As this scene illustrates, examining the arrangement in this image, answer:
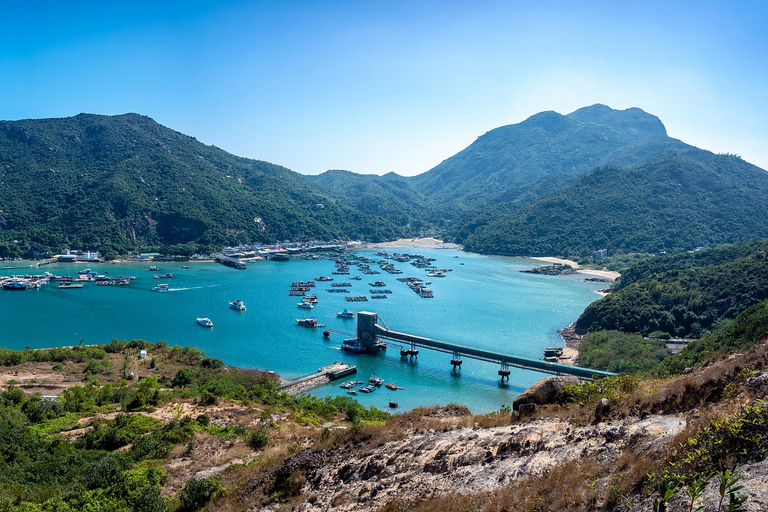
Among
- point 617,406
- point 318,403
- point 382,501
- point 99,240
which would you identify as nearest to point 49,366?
point 318,403

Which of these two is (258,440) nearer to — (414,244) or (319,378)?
(319,378)

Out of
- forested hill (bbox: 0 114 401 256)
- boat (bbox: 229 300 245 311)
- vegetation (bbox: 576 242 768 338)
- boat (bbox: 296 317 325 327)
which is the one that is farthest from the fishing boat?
forested hill (bbox: 0 114 401 256)

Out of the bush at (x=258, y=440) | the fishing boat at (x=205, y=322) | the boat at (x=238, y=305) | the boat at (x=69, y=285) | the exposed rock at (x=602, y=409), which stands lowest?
the fishing boat at (x=205, y=322)

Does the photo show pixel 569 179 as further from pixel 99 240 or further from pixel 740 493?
pixel 740 493

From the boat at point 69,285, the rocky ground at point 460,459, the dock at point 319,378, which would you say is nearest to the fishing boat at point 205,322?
the dock at point 319,378

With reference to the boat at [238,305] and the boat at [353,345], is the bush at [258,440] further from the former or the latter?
the boat at [238,305]

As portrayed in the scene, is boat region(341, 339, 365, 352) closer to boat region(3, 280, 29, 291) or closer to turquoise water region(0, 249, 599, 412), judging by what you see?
turquoise water region(0, 249, 599, 412)

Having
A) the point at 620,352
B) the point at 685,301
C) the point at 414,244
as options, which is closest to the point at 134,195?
the point at 414,244
